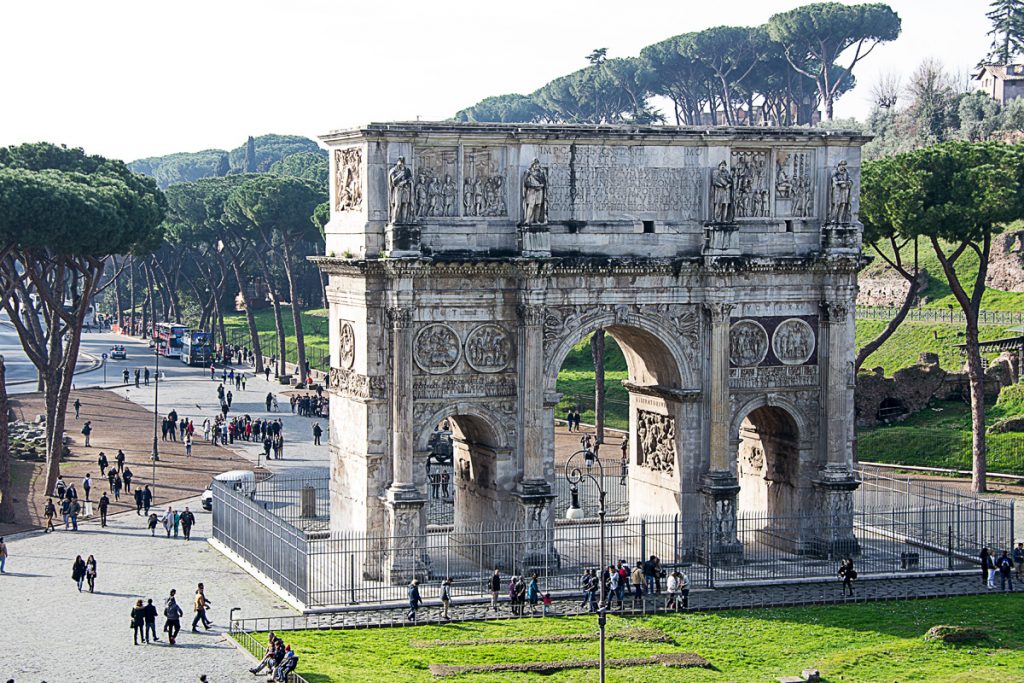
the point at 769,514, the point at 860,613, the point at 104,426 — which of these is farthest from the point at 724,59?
the point at 860,613

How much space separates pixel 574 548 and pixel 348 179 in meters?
12.6

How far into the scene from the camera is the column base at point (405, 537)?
42.5 metres

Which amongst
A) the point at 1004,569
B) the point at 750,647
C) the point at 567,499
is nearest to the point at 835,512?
the point at 1004,569

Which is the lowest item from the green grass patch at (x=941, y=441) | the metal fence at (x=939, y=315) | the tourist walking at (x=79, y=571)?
the tourist walking at (x=79, y=571)

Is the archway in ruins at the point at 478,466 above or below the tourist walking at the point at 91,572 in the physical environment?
above

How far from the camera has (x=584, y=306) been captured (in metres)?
44.3

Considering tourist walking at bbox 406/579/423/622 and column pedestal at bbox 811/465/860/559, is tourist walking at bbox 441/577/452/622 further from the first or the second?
column pedestal at bbox 811/465/860/559

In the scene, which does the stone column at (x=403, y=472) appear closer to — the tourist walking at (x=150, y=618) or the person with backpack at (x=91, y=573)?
the tourist walking at (x=150, y=618)

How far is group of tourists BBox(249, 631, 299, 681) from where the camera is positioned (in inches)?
1344

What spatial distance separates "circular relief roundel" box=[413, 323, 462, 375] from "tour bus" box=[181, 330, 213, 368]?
6221 cm

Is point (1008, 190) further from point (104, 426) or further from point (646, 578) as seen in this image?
point (104, 426)

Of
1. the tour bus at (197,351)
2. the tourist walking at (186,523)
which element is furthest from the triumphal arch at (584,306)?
the tour bus at (197,351)

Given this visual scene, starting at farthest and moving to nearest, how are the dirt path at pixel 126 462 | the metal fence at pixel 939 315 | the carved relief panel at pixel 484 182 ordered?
1. the metal fence at pixel 939 315
2. the dirt path at pixel 126 462
3. the carved relief panel at pixel 484 182

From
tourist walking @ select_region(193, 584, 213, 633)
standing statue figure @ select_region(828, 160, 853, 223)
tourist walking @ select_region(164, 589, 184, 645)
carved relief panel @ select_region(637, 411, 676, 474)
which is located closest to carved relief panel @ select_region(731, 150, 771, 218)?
standing statue figure @ select_region(828, 160, 853, 223)
